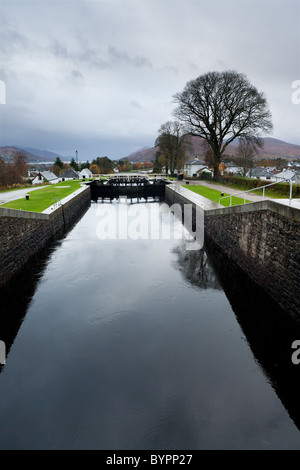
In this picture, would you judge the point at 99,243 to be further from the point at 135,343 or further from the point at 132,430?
the point at 132,430

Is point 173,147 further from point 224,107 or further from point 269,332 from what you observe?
point 269,332

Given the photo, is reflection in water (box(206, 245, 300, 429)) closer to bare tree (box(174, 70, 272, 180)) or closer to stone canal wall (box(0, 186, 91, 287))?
stone canal wall (box(0, 186, 91, 287))

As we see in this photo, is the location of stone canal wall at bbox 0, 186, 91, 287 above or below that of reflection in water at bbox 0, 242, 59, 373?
above

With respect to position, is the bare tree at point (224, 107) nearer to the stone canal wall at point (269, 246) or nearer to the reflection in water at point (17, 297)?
the stone canal wall at point (269, 246)

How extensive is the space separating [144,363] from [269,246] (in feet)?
19.8

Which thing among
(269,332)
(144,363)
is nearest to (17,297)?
(144,363)

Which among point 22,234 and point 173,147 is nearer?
point 22,234

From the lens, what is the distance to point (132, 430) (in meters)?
5.36

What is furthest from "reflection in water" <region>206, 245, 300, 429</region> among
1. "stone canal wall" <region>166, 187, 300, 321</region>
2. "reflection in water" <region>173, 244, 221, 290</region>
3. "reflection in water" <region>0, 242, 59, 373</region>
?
"reflection in water" <region>0, 242, 59, 373</region>

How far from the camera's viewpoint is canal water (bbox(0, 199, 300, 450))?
533cm

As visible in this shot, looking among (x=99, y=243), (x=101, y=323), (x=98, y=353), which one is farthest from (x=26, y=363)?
(x=99, y=243)

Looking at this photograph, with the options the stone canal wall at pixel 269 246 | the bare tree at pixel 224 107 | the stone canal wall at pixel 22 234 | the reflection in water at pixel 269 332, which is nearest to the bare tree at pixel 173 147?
the bare tree at pixel 224 107

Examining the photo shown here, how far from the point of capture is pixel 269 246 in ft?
32.8

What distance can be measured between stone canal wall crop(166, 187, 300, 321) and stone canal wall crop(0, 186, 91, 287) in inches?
393
